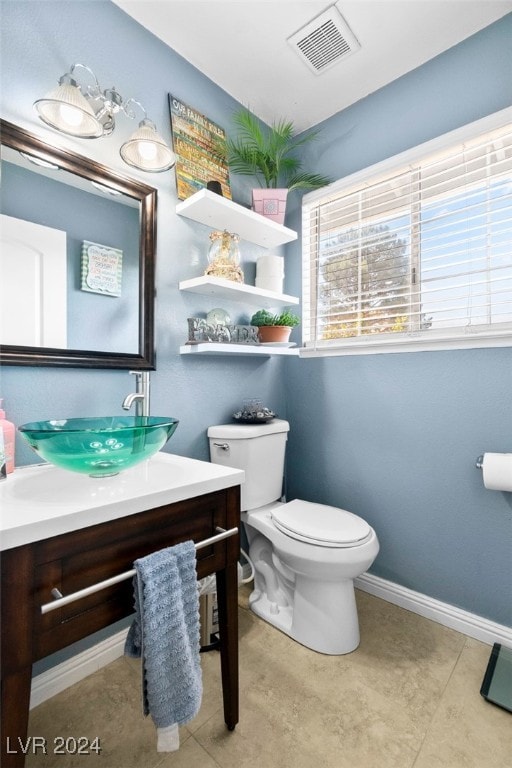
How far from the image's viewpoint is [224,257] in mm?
1652

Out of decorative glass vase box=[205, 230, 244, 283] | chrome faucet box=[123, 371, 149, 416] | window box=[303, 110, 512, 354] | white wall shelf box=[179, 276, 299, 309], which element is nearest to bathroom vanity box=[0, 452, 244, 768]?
chrome faucet box=[123, 371, 149, 416]

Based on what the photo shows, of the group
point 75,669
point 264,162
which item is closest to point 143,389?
point 75,669

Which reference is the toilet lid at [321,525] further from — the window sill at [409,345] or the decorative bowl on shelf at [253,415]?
the window sill at [409,345]

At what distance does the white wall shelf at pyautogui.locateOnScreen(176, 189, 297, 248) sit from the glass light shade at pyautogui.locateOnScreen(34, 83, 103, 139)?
429mm

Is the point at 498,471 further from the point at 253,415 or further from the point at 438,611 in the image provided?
the point at 253,415

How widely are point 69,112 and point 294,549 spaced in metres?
1.70

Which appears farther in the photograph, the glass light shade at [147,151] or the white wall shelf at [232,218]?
the white wall shelf at [232,218]

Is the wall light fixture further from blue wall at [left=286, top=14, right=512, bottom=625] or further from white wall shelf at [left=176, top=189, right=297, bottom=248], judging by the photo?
blue wall at [left=286, top=14, right=512, bottom=625]

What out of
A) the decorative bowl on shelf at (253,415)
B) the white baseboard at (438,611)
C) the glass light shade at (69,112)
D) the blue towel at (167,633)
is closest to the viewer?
the blue towel at (167,633)

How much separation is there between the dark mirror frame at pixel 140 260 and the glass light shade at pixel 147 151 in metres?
0.09

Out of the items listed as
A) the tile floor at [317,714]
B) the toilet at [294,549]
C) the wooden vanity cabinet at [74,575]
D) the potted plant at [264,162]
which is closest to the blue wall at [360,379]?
the potted plant at [264,162]

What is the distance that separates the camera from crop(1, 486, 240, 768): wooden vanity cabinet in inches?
25.8

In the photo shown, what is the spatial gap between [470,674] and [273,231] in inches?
80.0

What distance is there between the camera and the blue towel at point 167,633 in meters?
0.80
